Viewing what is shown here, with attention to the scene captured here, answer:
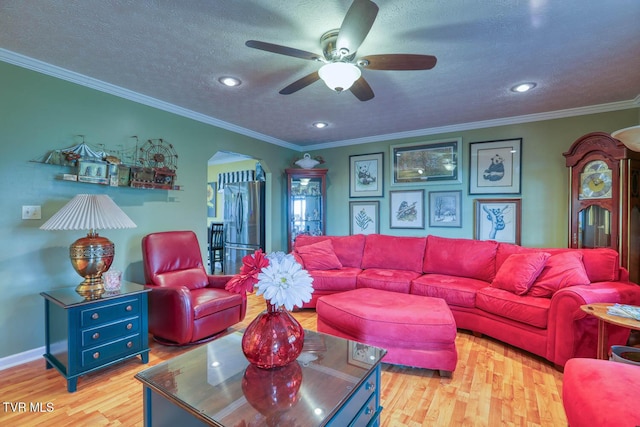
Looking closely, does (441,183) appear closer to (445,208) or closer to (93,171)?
(445,208)

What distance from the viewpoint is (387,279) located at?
3.32m

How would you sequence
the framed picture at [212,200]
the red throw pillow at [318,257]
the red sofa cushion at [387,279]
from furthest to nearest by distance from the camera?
the framed picture at [212,200]
the red throw pillow at [318,257]
the red sofa cushion at [387,279]

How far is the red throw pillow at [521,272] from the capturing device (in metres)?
2.62

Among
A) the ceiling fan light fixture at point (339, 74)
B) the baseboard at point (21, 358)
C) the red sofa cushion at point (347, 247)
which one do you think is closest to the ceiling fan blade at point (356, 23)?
the ceiling fan light fixture at point (339, 74)

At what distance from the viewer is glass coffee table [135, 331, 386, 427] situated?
3.52ft

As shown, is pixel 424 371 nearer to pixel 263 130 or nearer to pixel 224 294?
pixel 224 294

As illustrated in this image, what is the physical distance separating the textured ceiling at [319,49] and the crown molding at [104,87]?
0.08 feet

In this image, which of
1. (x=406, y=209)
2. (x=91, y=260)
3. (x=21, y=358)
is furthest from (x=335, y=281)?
(x=21, y=358)

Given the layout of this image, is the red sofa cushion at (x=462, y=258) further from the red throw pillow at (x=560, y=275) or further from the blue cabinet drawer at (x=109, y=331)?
the blue cabinet drawer at (x=109, y=331)

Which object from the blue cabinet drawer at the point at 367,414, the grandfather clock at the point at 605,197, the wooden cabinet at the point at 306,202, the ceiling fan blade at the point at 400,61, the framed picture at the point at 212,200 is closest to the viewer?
the blue cabinet drawer at the point at 367,414

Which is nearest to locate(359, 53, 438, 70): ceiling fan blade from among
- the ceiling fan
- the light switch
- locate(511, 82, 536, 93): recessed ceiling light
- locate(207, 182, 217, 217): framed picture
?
the ceiling fan

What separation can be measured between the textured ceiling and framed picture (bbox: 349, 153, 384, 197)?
1.32 metres

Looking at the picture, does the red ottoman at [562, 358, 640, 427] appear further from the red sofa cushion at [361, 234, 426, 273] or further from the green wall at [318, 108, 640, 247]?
the green wall at [318, 108, 640, 247]

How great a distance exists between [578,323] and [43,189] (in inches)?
170
